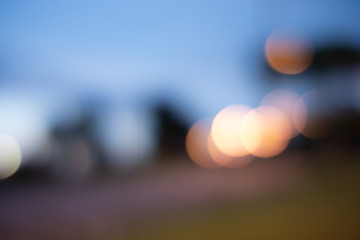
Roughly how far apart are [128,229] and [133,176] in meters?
5.38

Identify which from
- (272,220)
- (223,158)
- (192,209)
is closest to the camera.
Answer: (272,220)

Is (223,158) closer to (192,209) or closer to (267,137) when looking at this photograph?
(267,137)

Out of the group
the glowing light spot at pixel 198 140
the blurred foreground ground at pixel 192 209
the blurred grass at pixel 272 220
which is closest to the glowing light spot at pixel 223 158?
the glowing light spot at pixel 198 140

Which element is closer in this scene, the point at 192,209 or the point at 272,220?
the point at 272,220

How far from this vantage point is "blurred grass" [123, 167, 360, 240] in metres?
3.49

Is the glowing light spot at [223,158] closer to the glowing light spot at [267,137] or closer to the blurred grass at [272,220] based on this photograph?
the glowing light spot at [267,137]

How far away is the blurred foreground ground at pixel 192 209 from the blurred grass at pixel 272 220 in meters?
0.01

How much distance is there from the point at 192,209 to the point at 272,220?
143 centimetres

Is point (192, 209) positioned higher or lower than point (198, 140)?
lower

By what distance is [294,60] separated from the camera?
10430 millimetres

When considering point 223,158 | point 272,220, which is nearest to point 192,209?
point 272,220

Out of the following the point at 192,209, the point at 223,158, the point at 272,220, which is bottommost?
the point at 272,220

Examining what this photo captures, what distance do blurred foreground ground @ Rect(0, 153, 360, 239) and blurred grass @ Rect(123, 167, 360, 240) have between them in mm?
11

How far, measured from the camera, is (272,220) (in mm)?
3957
